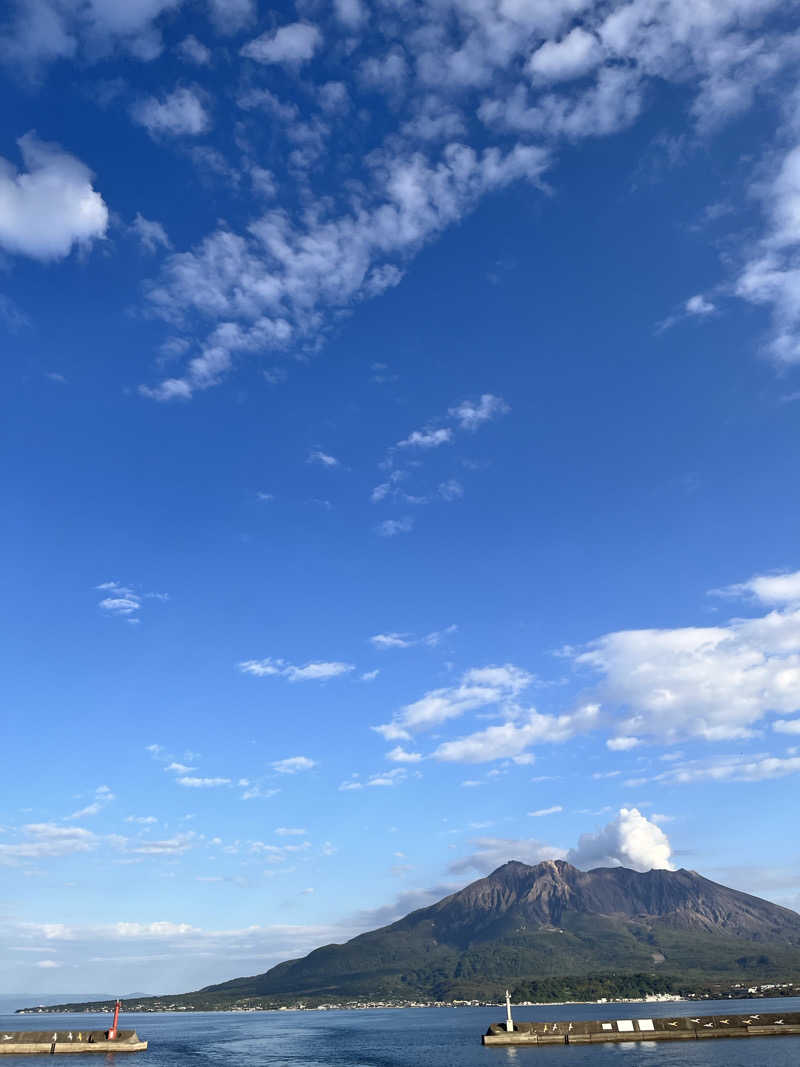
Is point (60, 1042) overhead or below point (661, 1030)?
overhead

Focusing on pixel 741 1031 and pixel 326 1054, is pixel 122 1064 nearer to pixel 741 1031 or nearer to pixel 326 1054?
pixel 326 1054

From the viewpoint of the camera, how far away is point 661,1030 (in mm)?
152125

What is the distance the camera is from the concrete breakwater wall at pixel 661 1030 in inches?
5787

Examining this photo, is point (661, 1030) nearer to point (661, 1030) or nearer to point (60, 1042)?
point (661, 1030)

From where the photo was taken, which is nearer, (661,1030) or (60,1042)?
(60,1042)

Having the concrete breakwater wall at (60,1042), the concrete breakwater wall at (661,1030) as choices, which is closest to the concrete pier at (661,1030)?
the concrete breakwater wall at (661,1030)

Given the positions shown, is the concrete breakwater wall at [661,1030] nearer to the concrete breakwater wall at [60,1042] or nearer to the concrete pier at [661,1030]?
the concrete pier at [661,1030]

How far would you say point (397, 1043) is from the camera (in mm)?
199250

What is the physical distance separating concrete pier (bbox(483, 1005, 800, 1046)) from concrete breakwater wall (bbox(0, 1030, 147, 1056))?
77.0 meters

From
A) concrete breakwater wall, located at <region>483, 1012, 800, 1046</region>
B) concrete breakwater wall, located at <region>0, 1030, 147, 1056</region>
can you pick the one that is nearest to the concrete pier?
concrete breakwater wall, located at <region>483, 1012, 800, 1046</region>

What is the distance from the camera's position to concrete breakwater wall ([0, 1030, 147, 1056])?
14362cm

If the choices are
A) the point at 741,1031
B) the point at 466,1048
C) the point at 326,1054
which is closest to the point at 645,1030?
the point at 741,1031

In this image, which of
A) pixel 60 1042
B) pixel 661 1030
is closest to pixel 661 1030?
pixel 661 1030

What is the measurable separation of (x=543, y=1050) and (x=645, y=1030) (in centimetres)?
2747
